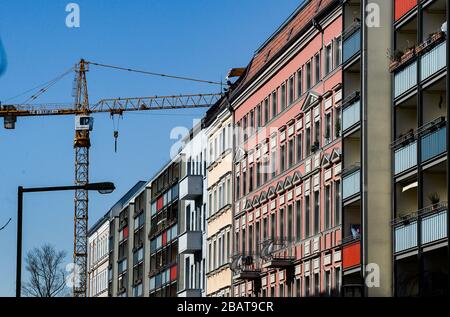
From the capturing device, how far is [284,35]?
76.9 m

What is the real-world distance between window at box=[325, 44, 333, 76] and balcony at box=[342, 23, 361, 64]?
2.85 m

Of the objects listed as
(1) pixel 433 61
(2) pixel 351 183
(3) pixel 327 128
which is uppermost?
(3) pixel 327 128

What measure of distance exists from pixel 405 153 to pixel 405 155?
0.08 meters

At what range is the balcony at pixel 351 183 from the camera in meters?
60.6

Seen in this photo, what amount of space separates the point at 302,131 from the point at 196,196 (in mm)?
30627

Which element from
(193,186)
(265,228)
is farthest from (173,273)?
(265,228)

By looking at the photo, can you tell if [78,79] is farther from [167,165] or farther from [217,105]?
[217,105]

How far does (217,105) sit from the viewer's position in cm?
9450

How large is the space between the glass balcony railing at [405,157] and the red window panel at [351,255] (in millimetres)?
4191

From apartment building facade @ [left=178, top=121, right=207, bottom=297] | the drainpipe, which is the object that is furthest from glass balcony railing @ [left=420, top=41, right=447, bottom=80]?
apartment building facade @ [left=178, top=121, right=207, bottom=297]

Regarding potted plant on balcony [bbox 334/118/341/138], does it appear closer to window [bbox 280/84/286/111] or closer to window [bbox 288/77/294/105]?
window [bbox 288/77/294/105]

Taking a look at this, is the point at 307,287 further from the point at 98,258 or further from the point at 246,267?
the point at 98,258

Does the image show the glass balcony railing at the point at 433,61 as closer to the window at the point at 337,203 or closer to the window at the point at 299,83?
the window at the point at 337,203

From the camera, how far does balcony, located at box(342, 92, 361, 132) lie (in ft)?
200
